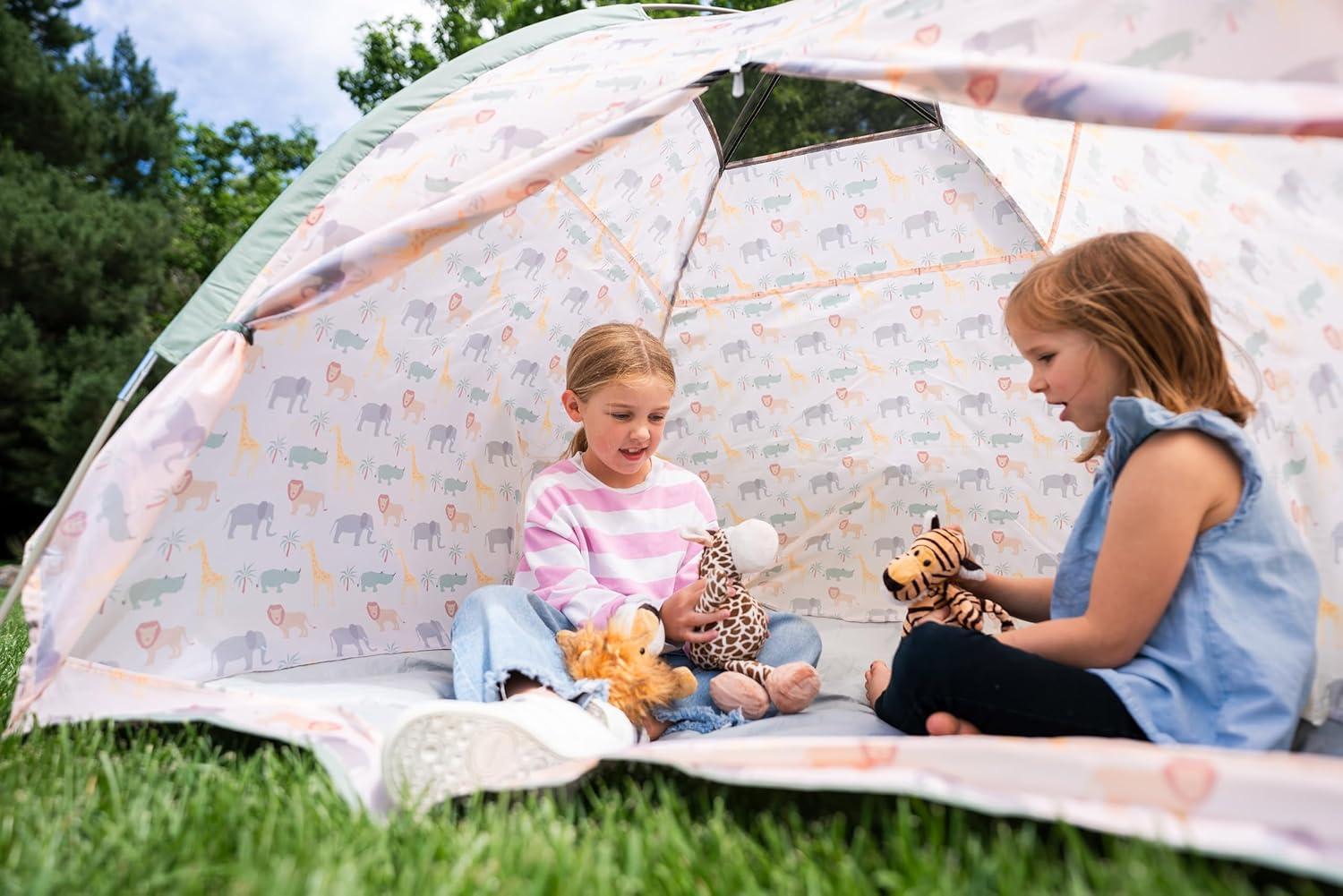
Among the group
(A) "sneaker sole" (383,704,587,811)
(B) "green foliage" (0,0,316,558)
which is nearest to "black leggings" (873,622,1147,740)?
(A) "sneaker sole" (383,704,587,811)

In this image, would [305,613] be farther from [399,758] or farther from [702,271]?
[702,271]

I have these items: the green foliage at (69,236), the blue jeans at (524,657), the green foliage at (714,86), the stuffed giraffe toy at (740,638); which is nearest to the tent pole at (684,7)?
the green foliage at (714,86)

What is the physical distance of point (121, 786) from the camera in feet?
4.06

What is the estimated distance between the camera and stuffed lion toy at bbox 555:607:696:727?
1.61 m

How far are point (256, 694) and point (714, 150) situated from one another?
6.09ft

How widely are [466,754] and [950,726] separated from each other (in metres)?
0.64

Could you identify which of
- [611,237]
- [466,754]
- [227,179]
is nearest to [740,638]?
[466,754]

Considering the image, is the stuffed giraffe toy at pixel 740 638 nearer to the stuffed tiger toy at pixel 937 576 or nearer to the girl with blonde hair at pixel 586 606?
the girl with blonde hair at pixel 586 606

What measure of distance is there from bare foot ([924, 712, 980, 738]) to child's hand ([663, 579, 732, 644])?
0.52m

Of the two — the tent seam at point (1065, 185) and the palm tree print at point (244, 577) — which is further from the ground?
the tent seam at point (1065, 185)

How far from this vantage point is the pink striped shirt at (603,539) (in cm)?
197

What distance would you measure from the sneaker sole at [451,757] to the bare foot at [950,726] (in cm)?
55

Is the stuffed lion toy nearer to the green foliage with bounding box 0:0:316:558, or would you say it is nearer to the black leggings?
the black leggings

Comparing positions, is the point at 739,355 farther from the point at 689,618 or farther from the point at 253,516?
the point at 253,516
